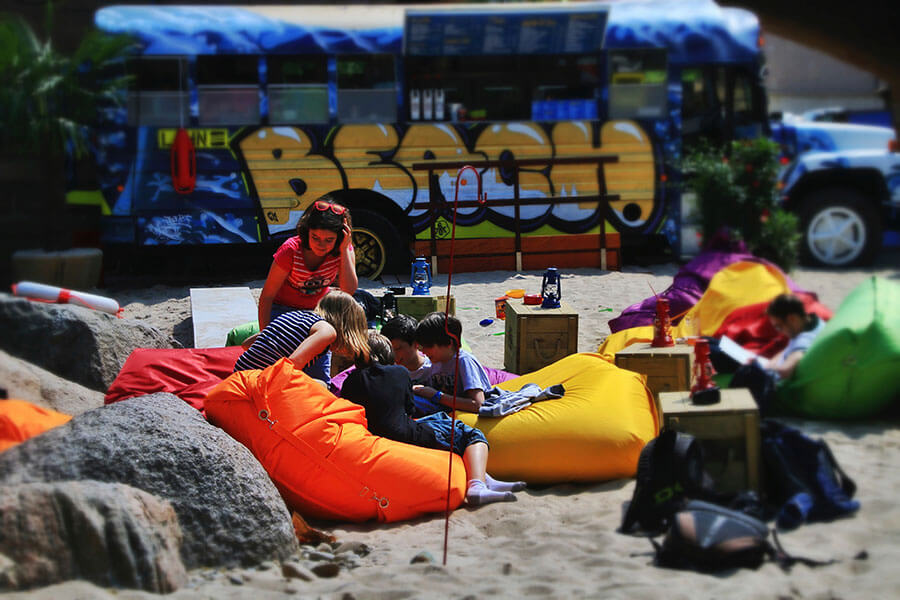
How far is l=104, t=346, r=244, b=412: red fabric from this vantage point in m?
4.00

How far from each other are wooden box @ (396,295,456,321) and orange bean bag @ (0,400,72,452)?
185 centimetres

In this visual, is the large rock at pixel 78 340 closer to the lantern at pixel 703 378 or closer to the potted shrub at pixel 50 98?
the potted shrub at pixel 50 98

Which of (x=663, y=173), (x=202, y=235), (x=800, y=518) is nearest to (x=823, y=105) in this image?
(x=663, y=173)

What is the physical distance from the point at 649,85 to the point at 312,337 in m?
3.58

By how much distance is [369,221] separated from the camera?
5.00 m

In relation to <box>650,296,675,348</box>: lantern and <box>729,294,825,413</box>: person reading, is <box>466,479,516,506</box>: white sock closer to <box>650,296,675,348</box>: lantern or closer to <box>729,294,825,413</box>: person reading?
<box>650,296,675,348</box>: lantern

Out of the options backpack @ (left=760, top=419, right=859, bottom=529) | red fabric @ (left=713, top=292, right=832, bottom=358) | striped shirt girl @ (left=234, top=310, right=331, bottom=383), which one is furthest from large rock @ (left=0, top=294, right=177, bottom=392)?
backpack @ (left=760, top=419, right=859, bottom=529)

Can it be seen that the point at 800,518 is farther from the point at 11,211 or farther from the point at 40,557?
the point at 11,211

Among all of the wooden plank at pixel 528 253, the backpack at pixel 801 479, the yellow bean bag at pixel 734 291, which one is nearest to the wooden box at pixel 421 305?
the wooden plank at pixel 528 253

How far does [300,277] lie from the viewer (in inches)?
176

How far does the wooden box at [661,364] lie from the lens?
11.3ft

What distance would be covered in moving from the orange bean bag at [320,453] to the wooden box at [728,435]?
1205 mm

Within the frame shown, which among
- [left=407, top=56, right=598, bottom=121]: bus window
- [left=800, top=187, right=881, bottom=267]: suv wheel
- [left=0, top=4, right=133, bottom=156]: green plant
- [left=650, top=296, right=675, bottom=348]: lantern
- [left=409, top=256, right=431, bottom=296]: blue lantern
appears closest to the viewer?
[left=800, top=187, right=881, bottom=267]: suv wheel

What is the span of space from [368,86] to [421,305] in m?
2.23
